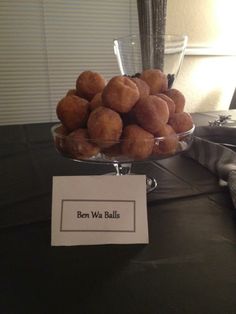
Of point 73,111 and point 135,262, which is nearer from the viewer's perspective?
point 135,262

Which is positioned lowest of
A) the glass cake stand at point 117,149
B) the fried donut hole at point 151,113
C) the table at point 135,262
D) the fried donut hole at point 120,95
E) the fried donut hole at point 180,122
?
the table at point 135,262

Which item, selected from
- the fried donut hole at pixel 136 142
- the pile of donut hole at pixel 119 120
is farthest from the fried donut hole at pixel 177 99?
the fried donut hole at pixel 136 142

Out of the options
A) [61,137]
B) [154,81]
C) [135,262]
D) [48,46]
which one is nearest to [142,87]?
→ [154,81]

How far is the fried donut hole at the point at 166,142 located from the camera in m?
0.51

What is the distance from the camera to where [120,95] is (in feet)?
1.55

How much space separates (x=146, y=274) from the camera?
37 centimetres

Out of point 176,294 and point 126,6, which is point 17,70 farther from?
point 176,294

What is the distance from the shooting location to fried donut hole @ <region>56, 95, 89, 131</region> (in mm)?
507

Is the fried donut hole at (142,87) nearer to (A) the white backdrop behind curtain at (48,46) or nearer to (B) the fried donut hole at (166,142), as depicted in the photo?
(B) the fried donut hole at (166,142)

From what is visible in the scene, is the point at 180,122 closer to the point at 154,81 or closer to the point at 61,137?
the point at 154,81

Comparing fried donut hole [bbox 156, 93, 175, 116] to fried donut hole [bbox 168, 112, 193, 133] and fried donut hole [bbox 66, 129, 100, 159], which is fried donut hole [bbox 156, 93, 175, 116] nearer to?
fried donut hole [bbox 168, 112, 193, 133]

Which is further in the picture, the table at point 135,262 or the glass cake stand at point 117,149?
the glass cake stand at point 117,149

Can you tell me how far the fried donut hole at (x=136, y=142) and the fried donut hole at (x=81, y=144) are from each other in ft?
0.15

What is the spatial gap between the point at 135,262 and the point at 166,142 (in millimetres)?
200
